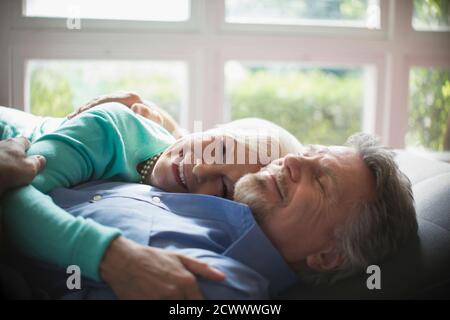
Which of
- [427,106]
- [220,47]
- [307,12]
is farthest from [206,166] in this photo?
[427,106]

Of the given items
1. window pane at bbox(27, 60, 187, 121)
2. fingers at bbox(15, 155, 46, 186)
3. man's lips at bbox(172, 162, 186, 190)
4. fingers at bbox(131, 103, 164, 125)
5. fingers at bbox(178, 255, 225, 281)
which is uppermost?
window pane at bbox(27, 60, 187, 121)

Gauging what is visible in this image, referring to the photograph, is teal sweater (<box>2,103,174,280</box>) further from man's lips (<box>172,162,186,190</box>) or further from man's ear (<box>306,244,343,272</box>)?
man's ear (<box>306,244,343,272</box>)

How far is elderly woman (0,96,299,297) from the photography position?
0.94 m

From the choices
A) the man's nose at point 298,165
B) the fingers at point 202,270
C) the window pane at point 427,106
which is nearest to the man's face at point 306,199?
the man's nose at point 298,165

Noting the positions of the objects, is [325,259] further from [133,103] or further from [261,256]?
[133,103]

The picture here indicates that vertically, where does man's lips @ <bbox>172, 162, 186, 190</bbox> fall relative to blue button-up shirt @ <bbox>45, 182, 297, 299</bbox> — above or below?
above

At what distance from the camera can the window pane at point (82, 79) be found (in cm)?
246

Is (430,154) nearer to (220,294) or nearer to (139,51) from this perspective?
(139,51)

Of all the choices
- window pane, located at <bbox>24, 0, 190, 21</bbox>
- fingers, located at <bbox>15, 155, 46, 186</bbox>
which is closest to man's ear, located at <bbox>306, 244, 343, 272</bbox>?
fingers, located at <bbox>15, 155, 46, 186</bbox>

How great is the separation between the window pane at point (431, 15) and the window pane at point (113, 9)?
1467mm

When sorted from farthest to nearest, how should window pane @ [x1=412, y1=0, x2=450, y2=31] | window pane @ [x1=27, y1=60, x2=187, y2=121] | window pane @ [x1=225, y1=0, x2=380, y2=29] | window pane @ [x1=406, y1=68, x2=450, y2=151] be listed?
1. window pane @ [x1=406, y1=68, x2=450, y2=151]
2. window pane @ [x1=412, y1=0, x2=450, y2=31]
3. window pane @ [x1=225, y1=0, x2=380, y2=29]
4. window pane @ [x1=27, y1=60, x2=187, y2=121]

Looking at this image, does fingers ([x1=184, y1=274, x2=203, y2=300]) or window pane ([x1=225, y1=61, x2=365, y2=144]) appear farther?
window pane ([x1=225, y1=61, x2=365, y2=144])

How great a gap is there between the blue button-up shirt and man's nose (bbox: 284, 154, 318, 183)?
17cm

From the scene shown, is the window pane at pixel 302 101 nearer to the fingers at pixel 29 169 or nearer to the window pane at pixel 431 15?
the window pane at pixel 431 15
